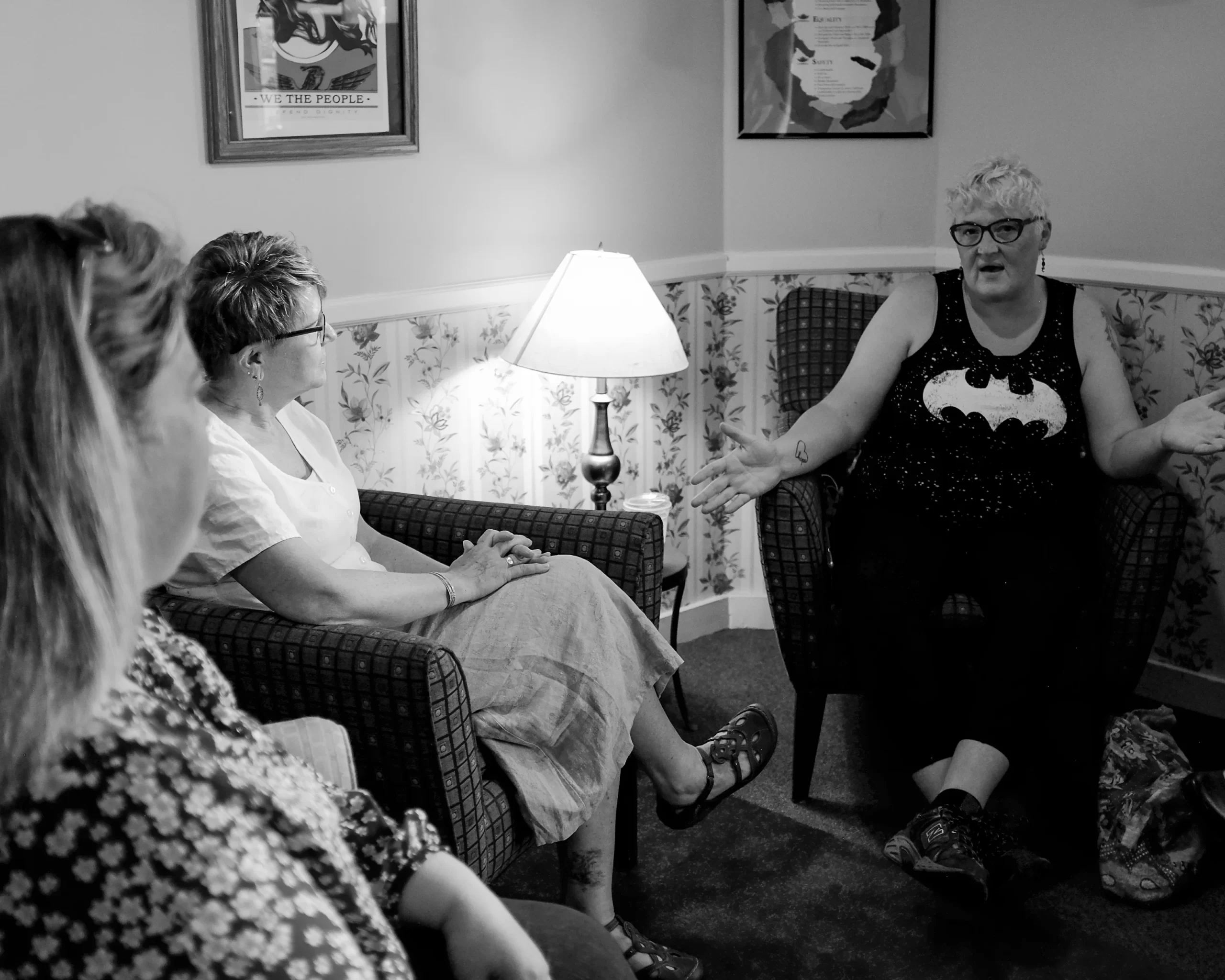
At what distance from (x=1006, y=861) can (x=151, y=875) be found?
1628 millimetres

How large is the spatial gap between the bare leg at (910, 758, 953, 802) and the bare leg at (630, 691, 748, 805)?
39 centimetres

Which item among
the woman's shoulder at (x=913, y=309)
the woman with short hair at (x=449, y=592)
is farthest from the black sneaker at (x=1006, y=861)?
the woman's shoulder at (x=913, y=309)

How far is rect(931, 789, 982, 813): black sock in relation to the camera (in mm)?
2139

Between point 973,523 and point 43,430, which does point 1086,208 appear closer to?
point 973,523

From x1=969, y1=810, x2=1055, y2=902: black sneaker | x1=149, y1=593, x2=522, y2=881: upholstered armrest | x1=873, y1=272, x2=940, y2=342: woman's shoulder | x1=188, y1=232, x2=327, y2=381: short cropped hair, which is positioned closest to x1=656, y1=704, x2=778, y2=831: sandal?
x1=969, y1=810, x2=1055, y2=902: black sneaker

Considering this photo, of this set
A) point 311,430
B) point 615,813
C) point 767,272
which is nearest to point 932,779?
point 615,813

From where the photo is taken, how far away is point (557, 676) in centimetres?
185

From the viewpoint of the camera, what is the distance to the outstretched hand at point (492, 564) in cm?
197

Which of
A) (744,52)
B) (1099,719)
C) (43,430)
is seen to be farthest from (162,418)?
(744,52)

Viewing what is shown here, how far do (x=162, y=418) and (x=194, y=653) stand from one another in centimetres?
27

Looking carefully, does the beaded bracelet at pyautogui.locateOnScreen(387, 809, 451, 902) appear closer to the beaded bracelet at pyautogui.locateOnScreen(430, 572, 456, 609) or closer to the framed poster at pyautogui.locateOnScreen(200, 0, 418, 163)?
the beaded bracelet at pyautogui.locateOnScreen(430, 572, 456, 609)

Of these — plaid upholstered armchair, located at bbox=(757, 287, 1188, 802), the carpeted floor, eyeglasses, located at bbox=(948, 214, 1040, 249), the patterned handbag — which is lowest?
the carpeted floor

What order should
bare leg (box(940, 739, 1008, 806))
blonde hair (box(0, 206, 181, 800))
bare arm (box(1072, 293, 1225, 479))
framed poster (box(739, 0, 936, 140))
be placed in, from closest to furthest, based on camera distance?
blonde hair (box(0, 206, 181, 800))
bare leg (box(940, 739, 1008, 806))
bare arm (box(1072, 293, 1225, 479))
framed poster (box(739, 0, 936, 140))

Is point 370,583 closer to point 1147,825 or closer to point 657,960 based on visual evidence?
point 657,960
